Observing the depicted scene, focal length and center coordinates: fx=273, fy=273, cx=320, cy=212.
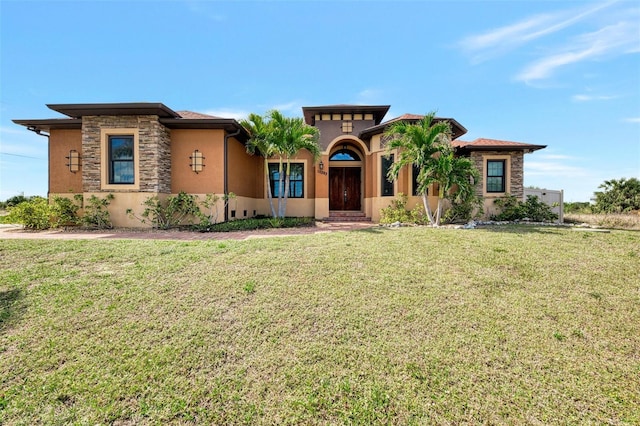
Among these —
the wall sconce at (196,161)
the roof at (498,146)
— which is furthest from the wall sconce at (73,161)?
the roof at (498,146)

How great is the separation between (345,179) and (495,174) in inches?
294

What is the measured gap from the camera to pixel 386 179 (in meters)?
12.9

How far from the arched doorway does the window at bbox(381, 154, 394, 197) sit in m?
2.62

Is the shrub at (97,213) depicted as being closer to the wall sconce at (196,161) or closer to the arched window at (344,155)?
the wall sconce at (196,161)

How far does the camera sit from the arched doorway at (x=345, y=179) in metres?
15.5

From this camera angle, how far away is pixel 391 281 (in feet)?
15.6

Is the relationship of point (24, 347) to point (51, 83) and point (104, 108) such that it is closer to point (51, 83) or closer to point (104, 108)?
point (104, 108)

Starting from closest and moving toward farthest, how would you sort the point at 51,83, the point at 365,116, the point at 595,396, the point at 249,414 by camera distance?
the point at 249,414 → the point at 595,396 → the point at 51,83 → the point at 365,116

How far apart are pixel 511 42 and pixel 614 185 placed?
68.3 ft

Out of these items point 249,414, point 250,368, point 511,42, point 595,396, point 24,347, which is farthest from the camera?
point 511,42

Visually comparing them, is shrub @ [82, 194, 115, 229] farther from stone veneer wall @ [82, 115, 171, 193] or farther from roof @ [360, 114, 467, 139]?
roof @ [360, 114, 467, 139]

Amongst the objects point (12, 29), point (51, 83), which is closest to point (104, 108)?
point (12, 29)

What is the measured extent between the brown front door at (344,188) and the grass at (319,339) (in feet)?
32.7

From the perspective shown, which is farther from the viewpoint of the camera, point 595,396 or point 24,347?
point 24,347
